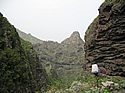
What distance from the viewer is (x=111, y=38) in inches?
1169

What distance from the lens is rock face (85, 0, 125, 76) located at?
93.0ft

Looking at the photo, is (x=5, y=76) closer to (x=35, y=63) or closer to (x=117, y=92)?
(x=117, y=92)

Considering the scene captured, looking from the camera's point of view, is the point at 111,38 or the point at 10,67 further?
the point at 10,67

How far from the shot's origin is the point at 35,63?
4838 inches

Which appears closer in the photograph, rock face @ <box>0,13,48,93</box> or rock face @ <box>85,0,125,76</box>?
rock face @ <box>85,0,125,76</box>

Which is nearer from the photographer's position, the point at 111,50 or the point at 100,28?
the point at 111,50

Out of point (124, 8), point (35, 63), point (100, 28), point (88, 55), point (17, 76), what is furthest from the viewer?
point (35, 63)

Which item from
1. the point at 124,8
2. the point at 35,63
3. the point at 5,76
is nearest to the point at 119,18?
the point at 124,8

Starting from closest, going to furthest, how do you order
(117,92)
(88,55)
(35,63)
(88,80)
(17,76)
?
(117,92) → (88,80) → (88,55) → (17,76) → (35,63)

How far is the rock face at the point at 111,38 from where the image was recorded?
28.4m

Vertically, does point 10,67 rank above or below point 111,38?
below

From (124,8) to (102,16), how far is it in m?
3.82

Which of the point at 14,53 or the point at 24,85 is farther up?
the point at 14,53

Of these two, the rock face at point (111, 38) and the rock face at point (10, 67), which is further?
the rock face at point (10, 67)
